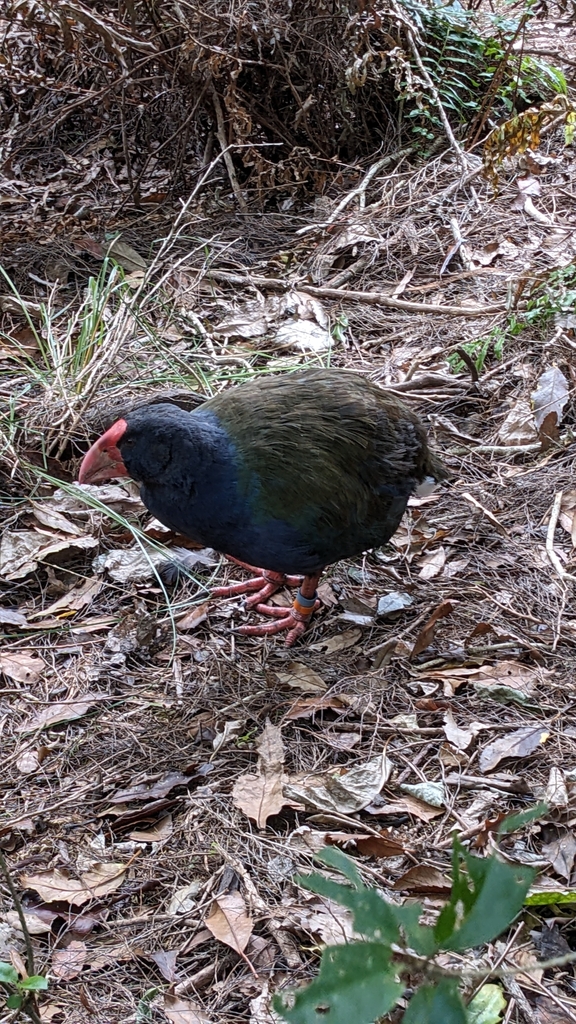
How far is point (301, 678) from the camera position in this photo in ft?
9.89

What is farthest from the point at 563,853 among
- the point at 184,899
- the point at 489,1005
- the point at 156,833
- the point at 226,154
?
the point at 226,154

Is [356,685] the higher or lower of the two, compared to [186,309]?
lower

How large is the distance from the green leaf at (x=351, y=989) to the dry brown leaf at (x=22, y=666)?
6.92 ft

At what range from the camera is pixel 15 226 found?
5.43 meters

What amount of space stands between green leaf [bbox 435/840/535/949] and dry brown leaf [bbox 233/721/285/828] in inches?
55.3

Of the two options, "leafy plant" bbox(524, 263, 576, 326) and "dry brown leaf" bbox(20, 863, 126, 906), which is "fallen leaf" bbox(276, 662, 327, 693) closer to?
"dry brown leaf" bbox(20, 863, 126, 906)

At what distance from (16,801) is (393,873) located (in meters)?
1.12

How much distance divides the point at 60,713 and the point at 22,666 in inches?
10.7

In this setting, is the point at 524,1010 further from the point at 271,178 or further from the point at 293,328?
the point at 271,178

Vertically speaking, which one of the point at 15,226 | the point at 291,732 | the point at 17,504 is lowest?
the point at 291,732

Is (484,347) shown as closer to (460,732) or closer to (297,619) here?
(297,619)

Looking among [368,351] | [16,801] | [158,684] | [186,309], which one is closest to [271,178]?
[186,309]

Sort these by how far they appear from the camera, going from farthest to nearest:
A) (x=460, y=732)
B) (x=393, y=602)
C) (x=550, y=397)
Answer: (x=550, y=397), (x=393, y=602), (x=460, y=732)

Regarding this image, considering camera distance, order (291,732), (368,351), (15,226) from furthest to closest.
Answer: (15,226), (368,351), (291,732)
